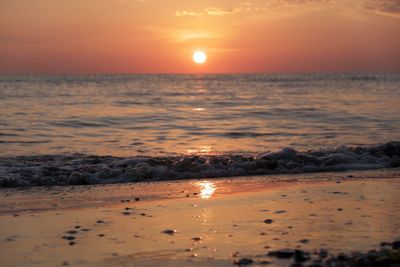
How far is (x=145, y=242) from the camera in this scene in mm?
5719

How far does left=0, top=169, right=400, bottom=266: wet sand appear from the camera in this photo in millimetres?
5305

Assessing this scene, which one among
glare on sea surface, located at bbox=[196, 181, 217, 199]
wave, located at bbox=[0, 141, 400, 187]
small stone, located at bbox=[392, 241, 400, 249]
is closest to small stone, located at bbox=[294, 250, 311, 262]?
small stone, located at bbox=[392, 241, 400, 249]

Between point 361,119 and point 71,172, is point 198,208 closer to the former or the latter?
point 71,172

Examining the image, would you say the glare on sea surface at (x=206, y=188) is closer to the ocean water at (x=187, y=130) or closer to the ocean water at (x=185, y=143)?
the ocean water at (x=185, y=143)

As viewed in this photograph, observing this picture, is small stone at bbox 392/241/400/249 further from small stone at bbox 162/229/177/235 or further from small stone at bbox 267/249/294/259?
small stone at bbox 162/229/177/235

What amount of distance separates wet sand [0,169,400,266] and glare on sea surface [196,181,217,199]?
0.7 inches

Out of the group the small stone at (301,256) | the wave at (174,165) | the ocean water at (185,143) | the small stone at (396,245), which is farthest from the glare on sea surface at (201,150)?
the small stone at (301,256)

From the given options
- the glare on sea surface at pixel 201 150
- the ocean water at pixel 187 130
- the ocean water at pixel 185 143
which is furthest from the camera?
the ocean water at pixel 187 130

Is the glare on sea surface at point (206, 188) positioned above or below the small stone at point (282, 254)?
below

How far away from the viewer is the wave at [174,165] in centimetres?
1052

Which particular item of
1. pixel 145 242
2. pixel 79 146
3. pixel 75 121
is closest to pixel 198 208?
pixel 145 242

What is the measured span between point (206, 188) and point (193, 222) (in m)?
2.91

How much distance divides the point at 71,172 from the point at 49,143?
4.86 meters

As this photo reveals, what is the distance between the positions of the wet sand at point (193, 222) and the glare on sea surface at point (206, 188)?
0.02 m
